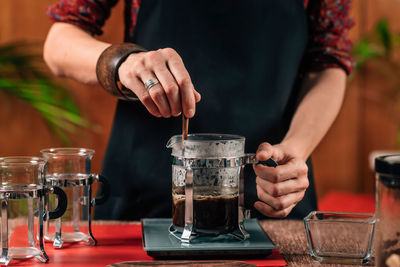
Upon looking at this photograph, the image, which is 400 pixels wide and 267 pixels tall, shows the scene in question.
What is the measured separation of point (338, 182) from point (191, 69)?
2698 mm

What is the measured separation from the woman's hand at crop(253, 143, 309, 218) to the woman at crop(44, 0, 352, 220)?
0.23m

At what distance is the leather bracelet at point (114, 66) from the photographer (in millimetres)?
1157

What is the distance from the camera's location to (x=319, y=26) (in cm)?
161

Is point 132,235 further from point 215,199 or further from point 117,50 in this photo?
point 117,50

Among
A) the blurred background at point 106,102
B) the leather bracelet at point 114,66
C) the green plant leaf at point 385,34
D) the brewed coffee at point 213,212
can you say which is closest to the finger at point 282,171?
the brewed coffee at point 213,212

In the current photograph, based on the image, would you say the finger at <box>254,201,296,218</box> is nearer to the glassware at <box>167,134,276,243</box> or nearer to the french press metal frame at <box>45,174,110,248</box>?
the glassware at <box>167,134,276,243</box>

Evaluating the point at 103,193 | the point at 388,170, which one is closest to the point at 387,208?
the point at 388,170

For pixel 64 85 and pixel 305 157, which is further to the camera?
pixel 64 85

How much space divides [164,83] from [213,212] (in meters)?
0.25

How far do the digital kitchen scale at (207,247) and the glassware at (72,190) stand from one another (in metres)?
0.13

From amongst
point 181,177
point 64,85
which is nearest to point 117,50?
point 181,177

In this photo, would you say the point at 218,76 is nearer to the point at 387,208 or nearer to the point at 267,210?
the point at 267,210

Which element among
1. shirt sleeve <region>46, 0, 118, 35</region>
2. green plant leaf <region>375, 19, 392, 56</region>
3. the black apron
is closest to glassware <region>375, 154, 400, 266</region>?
the black apron

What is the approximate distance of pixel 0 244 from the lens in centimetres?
92
